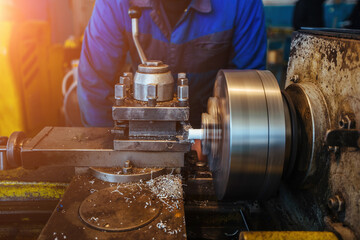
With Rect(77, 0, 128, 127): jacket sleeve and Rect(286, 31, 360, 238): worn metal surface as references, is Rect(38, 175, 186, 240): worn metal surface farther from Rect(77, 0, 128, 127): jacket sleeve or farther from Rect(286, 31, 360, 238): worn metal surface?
Rect(77, 0, 128, 127): jacket sleeve

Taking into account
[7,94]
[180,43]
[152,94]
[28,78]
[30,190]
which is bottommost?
[30,190]


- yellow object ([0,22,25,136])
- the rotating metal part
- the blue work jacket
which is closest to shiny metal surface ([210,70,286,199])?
the rotating metal part

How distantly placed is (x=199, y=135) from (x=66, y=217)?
1.53 ft

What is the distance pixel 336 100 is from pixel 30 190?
3.55 ft

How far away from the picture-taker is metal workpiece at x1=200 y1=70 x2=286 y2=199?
2.85 feet

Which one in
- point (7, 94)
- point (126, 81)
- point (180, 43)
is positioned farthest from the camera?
point (7, 94)

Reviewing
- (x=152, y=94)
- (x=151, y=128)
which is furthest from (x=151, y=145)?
(x=152, y=94)

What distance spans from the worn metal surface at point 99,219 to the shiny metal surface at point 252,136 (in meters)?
0.17

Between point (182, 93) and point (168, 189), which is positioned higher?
point (182, 93)

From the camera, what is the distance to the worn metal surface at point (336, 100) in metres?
0.79

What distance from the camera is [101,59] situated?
6.29ft

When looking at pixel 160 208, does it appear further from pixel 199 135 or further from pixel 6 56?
pixel 6 56

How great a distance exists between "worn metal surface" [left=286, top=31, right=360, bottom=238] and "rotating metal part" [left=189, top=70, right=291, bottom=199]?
130 millimetres

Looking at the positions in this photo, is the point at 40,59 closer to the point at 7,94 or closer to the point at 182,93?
the point at 7,94
